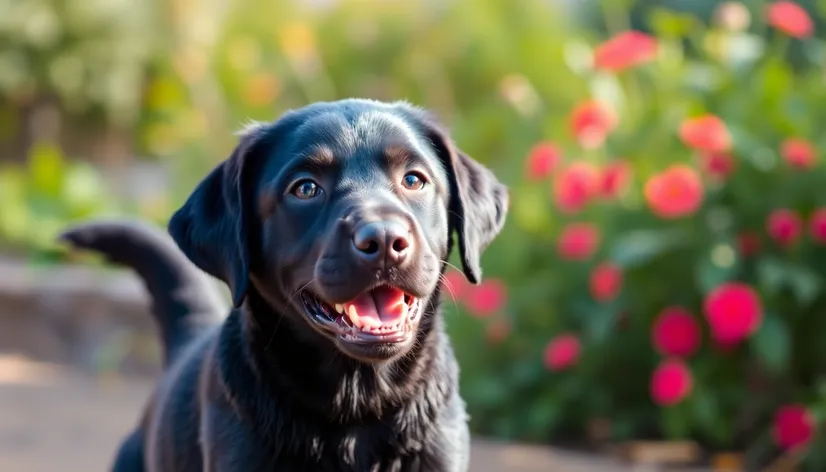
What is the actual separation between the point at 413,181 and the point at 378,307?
0.38 metres

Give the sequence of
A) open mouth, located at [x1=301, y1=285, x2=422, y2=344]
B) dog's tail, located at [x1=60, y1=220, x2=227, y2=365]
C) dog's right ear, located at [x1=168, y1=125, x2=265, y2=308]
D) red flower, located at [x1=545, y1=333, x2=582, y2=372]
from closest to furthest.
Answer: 1. open mouth, located at [x1=301, y1=285, x2=422, y2=344]
2. dog's right ear, located at [x1=168, y1=125, x2=265, y2=308]
3. dog's tail, located at [x1=60, y1=220, x2=227, y2=365]
4. red flower, located at [x1=545, y1=333, x2=582, y2=372]

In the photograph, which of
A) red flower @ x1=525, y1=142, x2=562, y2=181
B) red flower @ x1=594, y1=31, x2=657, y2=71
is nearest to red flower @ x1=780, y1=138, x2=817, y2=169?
red flower @ x1=594, y1=31, x2=657, y2=71

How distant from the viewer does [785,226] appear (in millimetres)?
4527

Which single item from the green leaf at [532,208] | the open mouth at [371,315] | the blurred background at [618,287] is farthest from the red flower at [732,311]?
the open mouth at [371,315]

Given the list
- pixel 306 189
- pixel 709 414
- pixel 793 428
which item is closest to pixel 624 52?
pixel 709 414

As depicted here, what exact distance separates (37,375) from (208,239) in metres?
4.63

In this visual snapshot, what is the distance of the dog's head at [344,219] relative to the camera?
257cm

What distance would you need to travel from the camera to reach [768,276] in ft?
14.8

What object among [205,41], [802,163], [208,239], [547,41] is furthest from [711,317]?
[205,41]

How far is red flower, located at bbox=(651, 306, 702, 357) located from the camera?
4.67m

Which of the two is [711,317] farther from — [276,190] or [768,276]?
[276,190]

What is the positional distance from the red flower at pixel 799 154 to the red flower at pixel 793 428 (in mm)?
1072

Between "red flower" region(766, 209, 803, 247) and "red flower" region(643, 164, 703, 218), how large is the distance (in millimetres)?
336

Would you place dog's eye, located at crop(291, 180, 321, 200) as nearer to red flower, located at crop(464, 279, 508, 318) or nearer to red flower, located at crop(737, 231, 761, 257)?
red flower, located at crop(464, 279, 508, 318)
